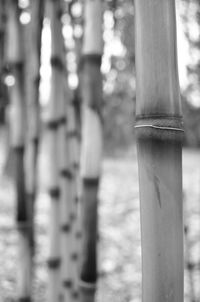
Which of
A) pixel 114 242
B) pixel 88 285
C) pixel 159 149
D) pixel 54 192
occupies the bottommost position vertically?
pixel 114 242

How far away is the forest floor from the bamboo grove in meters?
0.23

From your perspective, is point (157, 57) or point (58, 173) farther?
point (58, 173)

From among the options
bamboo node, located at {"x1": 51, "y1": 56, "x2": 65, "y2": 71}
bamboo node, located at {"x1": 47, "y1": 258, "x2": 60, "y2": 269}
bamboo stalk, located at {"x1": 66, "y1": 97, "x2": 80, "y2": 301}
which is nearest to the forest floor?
bamboo stalk, located at {"x1": 66, "y1": 97, "x2": 80, "y2": 301}

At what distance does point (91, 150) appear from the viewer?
0.54 meters

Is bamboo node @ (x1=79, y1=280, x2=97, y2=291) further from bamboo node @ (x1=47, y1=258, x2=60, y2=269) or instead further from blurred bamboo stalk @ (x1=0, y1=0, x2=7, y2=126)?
blurred bamboo stalk @ (x1=0, y1=0, x2=7, y2=126)

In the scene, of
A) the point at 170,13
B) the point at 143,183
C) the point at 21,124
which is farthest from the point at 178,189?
the point at 21,124

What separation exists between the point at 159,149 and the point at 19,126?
41 cm

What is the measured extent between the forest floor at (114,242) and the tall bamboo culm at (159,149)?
44 centimetres

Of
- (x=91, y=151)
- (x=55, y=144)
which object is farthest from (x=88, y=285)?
(x=55, y=144)

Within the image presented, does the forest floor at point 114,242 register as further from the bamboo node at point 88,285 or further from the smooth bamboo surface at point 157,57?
the smooth bamboo surface at point 157,57

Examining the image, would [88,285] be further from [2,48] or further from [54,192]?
[2,48]

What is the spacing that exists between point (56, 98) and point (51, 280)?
1.30ft

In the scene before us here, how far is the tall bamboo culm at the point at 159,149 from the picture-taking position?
34cm

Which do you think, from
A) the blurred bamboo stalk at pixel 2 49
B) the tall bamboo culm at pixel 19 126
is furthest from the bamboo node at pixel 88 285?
the blurred bamboo stalk at pixel 2 49
